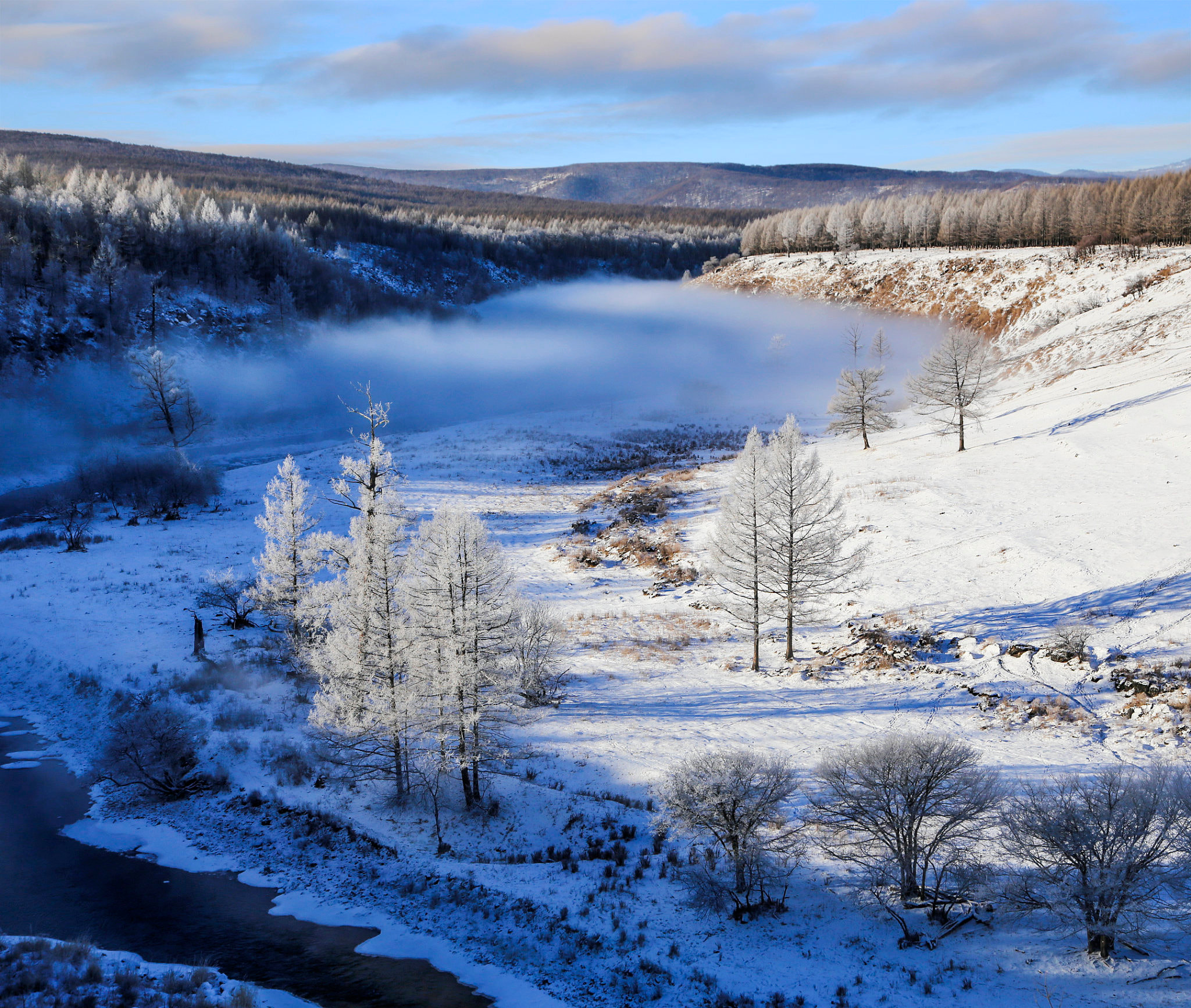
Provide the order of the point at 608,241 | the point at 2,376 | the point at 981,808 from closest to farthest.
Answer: the point at 981,808, the point at 2,376, the point at 608,241

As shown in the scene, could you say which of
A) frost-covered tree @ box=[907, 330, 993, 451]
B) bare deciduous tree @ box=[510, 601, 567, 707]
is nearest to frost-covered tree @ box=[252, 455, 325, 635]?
bare deciduous tree @ box=[510, 601, 567, 707]

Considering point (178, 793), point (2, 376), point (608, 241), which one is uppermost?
point (608, 241)

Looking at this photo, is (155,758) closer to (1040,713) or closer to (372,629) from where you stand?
(372,629)

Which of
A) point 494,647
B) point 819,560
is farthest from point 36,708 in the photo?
point 819,560

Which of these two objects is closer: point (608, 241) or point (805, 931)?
point (805, 931)

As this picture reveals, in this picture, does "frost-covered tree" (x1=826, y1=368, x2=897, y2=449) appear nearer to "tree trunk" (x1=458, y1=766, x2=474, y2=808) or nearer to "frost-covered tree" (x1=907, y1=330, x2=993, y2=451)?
"frost-covered tree" (x1=907, y1=330, x2=993, y2=451)

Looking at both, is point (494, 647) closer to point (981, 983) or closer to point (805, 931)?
point (805, 931)

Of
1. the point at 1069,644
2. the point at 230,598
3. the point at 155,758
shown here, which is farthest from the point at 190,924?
the point at 1069,644
